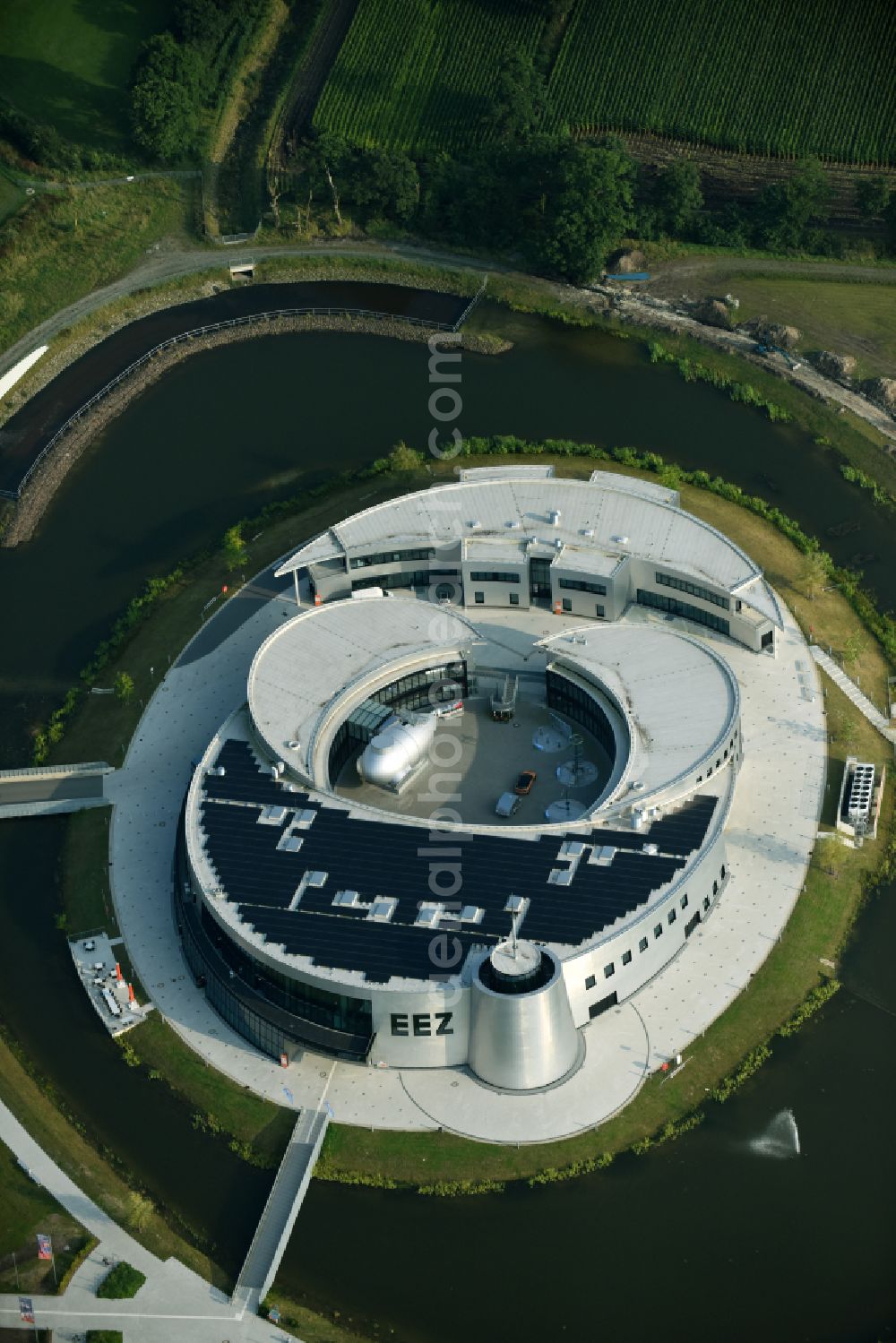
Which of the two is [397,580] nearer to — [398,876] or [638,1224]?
[398,876]

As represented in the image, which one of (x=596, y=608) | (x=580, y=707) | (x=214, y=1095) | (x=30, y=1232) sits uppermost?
(x=596, y=608)

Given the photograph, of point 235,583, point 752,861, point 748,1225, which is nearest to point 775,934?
point 752,861

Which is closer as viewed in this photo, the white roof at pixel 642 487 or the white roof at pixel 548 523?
the white roof at pixel 548 523

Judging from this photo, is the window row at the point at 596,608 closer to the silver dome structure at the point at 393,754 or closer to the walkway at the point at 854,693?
the walkway at the point at 854,693

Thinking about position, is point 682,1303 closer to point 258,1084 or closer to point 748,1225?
point 748,1225

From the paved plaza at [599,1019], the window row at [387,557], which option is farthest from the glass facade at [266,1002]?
the window row at [387,557]

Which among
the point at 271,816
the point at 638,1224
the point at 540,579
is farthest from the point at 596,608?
the point at 638,1224

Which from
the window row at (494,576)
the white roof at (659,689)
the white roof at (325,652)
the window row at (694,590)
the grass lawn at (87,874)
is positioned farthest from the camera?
the window row at (494,576)
